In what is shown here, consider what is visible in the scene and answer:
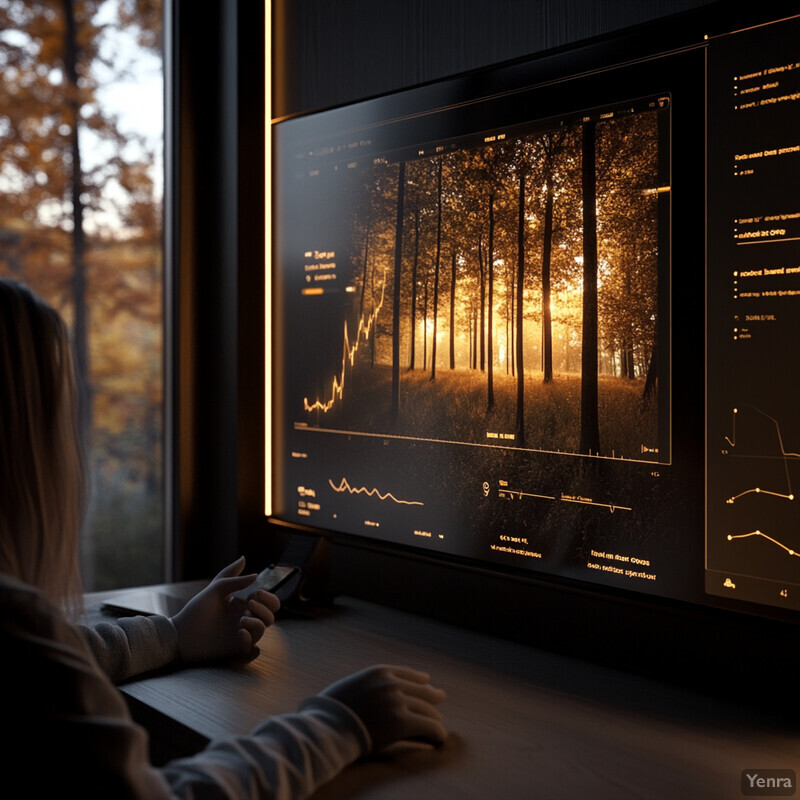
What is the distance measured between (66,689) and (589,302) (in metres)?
0.94

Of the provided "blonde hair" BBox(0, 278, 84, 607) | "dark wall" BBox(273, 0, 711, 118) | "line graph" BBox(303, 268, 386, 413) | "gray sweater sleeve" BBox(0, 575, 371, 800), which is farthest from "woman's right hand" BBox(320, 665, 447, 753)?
"dark wall" BBox(273, 0, 711, 118)

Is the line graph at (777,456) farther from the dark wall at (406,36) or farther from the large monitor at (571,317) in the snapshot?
the dark wall at (406,36)

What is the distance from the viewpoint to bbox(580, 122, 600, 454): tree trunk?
1348 mm

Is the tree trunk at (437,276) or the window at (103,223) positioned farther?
the window at (103,223)

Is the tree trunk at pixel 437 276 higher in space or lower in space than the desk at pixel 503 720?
higher

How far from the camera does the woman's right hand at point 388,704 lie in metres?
0.97

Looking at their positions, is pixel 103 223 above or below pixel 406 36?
below

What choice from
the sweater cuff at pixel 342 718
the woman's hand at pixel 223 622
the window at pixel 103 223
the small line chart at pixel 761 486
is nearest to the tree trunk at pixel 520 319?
the small line chart at pixel 761 486

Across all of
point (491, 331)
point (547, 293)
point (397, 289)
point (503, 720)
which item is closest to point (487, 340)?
point (491, 331)

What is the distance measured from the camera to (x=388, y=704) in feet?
3.19

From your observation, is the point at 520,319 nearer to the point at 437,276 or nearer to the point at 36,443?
the point at 437,276

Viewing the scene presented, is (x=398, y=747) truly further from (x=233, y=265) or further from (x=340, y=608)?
(x=233, y=265)

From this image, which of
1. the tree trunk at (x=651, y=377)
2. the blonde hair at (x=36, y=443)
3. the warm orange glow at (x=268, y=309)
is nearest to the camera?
the blonde hair at (x=36, y=443)

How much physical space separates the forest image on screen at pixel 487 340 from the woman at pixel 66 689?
0.49 metres
